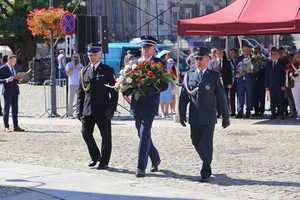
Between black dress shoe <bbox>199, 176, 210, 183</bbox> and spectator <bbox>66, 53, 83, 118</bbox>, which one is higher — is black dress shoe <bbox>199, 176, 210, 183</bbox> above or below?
below

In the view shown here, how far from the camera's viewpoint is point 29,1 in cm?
4650

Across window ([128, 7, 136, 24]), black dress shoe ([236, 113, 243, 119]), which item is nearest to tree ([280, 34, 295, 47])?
window ([128, 7, 136, 24])

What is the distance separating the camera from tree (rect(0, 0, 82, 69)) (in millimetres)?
45312

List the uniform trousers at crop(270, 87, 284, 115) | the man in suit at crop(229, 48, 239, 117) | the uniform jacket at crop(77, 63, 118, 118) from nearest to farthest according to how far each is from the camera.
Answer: the uniform jacket at crop(77, 63, 118, 118), the uniform trousers at crop(270, 87, 284, 115), the man in suit at crop(229, 48, 239, 117)

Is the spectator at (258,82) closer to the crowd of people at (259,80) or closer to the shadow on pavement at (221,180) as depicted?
the crowd of people at (259,80)

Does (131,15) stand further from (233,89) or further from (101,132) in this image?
(101,132)

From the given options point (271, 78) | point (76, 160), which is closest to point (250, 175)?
point (76, 160)

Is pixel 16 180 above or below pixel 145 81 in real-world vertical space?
below

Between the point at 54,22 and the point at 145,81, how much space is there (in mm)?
13949

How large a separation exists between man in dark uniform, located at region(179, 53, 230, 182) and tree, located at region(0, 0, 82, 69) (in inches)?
1374

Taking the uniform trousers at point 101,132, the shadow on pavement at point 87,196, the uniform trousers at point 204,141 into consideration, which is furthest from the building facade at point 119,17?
the shadow on pavement at point 87,196

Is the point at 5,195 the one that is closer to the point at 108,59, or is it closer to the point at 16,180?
the point at 16,180

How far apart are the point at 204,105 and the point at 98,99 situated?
1825mm

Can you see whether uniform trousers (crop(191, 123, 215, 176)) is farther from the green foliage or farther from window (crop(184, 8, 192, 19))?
window (crop(184, 8, 192, 19))
